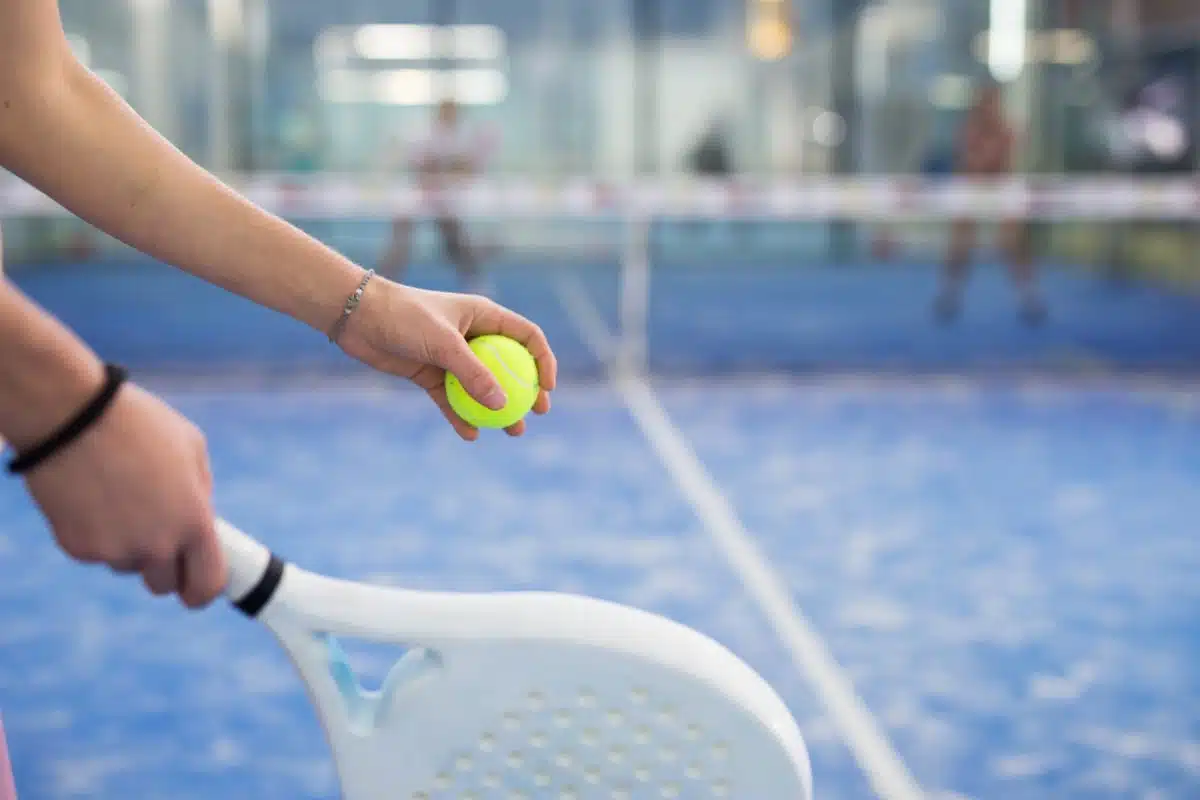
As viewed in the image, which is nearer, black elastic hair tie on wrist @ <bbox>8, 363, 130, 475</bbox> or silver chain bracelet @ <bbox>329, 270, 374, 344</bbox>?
black elastic hair tie on wrist @ <bbox>8, 363, 130, 475</bbox>

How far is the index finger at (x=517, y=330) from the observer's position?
1738 mm

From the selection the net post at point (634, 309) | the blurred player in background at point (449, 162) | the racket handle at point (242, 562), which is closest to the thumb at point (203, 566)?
the racket handle at point (242, 562)

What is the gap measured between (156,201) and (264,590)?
0.40 m

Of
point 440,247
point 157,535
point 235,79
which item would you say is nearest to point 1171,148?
point 440,247

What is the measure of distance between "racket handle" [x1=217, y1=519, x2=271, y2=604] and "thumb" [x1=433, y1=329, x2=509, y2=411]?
260 mm

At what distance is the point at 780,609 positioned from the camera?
15.0ft

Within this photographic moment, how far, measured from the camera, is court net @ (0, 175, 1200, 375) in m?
9.76

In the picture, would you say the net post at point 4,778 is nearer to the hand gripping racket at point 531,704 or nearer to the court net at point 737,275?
→ the hand gripping racket at point 531,704

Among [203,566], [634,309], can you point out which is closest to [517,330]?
[203,566]

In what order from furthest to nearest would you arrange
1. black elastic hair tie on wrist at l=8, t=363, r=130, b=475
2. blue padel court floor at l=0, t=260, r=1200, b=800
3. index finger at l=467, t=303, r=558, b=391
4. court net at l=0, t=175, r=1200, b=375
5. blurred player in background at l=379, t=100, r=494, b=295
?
blurred player in background at l=379, t=100, r=494, b=295, court net at l=0, t=175, r=1200, b=375, blue padel court floor at l=0, t=260, r=1200, b=800, index finger at l=467, t=303, r=558, b=391, black elastic hair tie on wrist at l=8, t=363, r=130, b=475

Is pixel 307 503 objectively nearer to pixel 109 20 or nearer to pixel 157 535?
pixel 157 535

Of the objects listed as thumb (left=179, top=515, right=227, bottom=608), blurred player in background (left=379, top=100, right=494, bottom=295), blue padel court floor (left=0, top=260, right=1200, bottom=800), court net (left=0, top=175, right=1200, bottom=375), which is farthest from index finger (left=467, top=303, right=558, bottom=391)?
blurred player in background (left=379, top=100, right=494, bottom=295)

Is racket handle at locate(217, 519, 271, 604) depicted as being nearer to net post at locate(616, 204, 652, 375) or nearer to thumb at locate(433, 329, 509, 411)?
thumb at locate(433, 329, 509, 411)

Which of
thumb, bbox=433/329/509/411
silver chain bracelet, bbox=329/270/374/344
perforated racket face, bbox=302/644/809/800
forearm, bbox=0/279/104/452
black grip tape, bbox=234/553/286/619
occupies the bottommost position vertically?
perforated racket face, bbox=302/644/809/800
